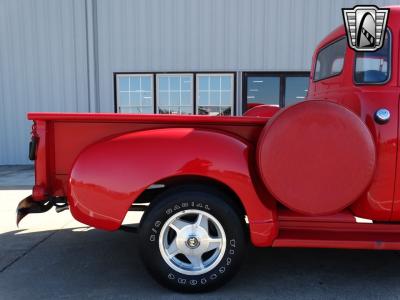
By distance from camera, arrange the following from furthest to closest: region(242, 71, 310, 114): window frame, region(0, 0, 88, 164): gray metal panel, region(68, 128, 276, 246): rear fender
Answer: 1. region(0, 0, 88, 164): gray metal panel
2. region(242, 71, 310, 114): window frame
3. region(68, 128, 276, 246): rear fender

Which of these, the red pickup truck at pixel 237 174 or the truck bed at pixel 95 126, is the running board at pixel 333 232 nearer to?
the red pickup truck at pixel 237 174

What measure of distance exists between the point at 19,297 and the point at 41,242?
1.19m

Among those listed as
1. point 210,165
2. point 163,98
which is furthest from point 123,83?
point 210,165

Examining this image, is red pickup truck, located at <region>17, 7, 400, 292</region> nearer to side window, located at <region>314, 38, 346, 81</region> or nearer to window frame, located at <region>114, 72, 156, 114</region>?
side window, located at <region>314, 38, 346, 81</region>

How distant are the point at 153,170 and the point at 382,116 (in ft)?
5.41

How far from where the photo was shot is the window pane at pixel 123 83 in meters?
8.69

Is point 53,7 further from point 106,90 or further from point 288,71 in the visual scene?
point 288,71

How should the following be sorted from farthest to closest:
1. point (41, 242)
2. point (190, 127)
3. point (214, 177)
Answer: point (41, 242)
point (190, 127)
point (214, 177)

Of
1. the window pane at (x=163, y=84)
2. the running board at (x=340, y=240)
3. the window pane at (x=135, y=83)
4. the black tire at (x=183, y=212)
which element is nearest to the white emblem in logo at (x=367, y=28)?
the running board at (x=340, y=240)

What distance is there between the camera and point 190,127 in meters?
2.64

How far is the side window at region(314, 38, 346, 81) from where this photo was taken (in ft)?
9.65

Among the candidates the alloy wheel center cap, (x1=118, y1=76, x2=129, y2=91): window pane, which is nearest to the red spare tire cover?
the alloy wheel center cap

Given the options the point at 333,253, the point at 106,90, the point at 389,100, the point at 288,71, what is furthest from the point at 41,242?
the point at 288,71

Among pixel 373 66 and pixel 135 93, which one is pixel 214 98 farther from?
pixel 373 66
